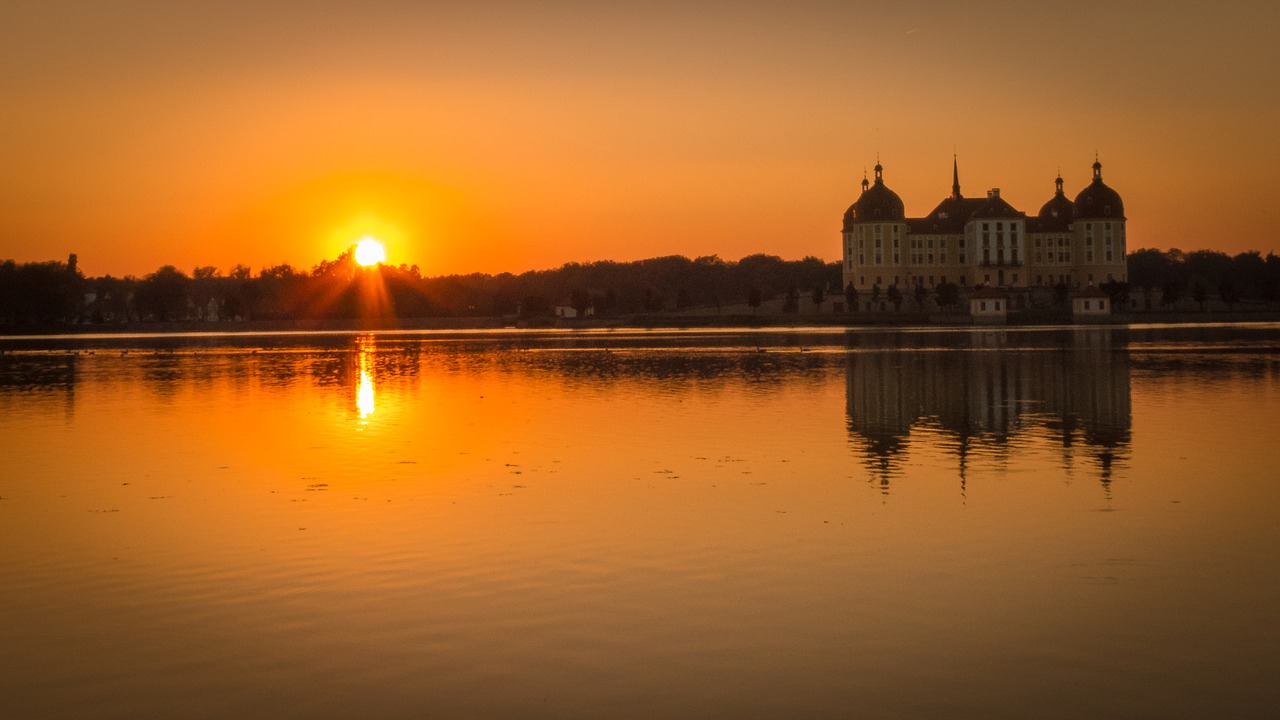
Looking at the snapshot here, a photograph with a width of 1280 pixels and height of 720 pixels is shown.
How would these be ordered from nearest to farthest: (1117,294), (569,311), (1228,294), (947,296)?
(1117,294) → (947,296) → (1228,294) → (569,311)

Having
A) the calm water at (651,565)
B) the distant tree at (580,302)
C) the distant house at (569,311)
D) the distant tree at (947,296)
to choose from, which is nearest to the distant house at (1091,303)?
the distant tree at (947,296)

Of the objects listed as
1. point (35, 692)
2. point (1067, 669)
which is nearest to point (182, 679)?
point (35, 692)

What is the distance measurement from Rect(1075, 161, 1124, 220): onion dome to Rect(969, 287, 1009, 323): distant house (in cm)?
2548

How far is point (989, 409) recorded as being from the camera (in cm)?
2267

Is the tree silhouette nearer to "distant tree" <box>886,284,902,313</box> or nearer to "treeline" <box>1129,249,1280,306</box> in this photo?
"distant tree" <box>886,284,902,313</box>

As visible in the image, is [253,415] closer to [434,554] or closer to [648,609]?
[434,554]

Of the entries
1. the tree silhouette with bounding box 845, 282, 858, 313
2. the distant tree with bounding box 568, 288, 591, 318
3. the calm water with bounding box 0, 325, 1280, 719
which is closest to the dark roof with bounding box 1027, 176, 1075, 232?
the tree silhouette with bounding box 845, 282, 858, 313

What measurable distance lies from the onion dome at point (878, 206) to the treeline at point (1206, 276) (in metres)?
24.3

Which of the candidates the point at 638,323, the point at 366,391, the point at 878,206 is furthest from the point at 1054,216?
the point at 366,391

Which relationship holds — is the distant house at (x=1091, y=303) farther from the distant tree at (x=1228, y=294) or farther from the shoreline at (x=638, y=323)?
the distant tree at (x=1228, y=294)

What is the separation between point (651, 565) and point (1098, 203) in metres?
125

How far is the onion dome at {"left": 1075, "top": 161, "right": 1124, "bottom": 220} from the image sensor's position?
124812 millimetres

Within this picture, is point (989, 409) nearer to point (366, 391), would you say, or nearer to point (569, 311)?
point (366, 391)

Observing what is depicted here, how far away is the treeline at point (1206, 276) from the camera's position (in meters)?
113
